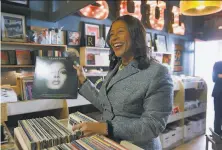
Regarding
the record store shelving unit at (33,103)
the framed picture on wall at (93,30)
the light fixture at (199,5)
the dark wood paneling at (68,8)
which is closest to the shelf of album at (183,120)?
the light fixture at (199,5)

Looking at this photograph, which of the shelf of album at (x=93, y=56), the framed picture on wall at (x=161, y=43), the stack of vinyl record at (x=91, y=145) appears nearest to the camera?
the stack of vinyl record at (x=91, y=145)

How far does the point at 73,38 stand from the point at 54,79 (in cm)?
215

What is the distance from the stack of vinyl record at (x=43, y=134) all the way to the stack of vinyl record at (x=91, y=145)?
0.04m

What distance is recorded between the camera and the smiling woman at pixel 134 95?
85cm

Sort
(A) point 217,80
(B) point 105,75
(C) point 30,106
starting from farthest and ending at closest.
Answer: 1. (A) point 217,80
2. (B) point 105,75
3. (C) point 30,106

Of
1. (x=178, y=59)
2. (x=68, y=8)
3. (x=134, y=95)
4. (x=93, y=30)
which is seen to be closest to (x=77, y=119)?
(x=134, y=95)

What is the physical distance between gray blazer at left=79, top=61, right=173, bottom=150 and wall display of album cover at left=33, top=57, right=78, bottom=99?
323 mm

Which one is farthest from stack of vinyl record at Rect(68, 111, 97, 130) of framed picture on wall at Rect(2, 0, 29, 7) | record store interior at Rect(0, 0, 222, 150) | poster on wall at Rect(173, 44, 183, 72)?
poster on wall at Rect(173, 44, 183, 72)

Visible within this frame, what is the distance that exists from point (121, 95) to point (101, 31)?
9.66 ft

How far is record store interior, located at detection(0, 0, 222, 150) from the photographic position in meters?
0.86

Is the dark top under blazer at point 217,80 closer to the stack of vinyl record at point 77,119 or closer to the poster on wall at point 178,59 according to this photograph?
the poster on wall at point 178,59

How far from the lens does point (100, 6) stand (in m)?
3.41

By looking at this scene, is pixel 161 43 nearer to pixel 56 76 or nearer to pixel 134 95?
pixel 56 76

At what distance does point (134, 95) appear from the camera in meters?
0.92
